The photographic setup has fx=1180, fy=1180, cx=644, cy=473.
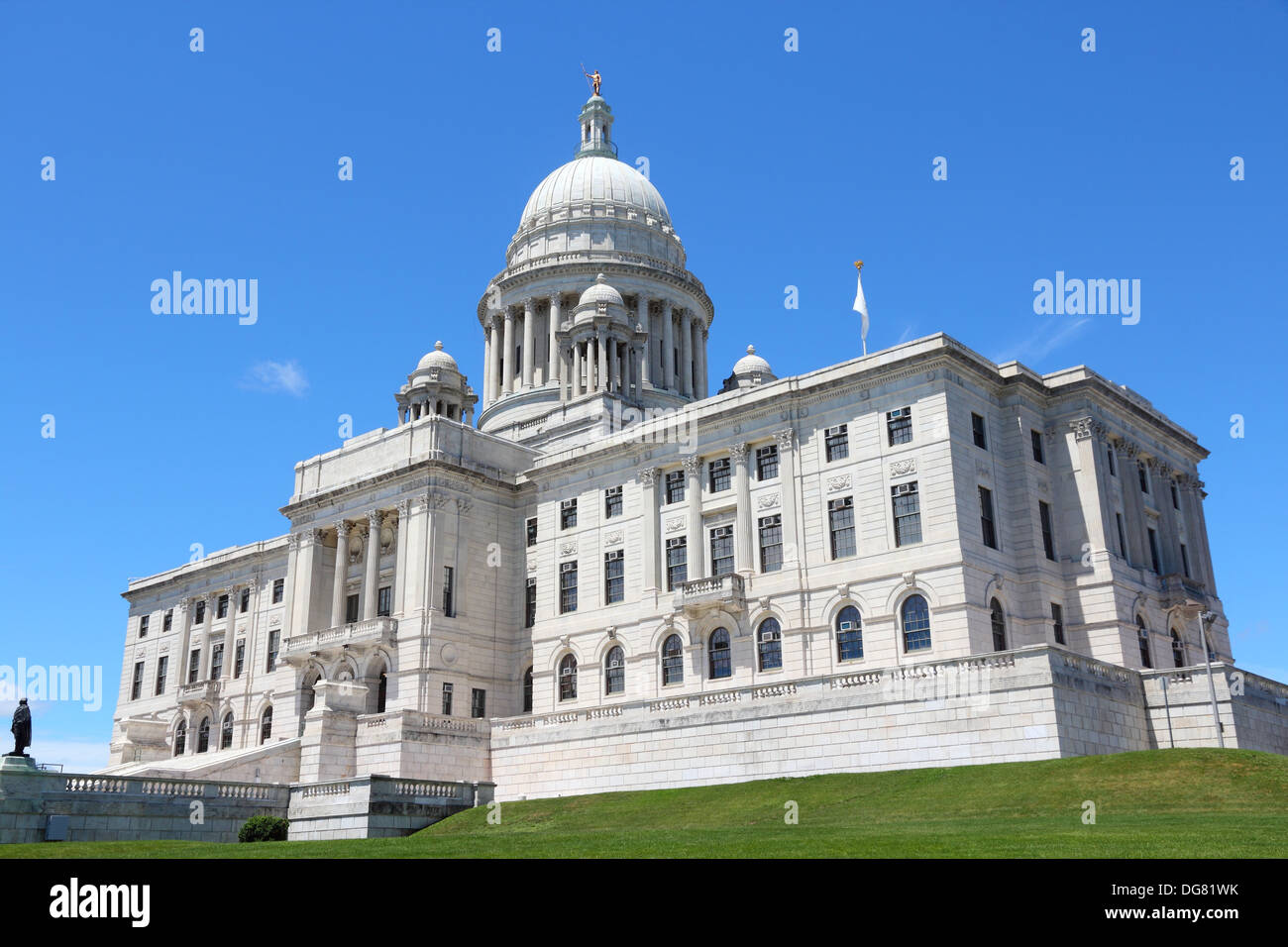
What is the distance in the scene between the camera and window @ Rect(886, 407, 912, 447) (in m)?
47.2

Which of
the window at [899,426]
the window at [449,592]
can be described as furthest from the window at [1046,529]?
the window at [449,592]

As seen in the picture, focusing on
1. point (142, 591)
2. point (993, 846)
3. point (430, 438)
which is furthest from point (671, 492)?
point (142, 591)

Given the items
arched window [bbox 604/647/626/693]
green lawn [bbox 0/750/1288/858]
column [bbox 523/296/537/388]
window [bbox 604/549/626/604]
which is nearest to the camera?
green lawn [bbox 0/750/1288/858]

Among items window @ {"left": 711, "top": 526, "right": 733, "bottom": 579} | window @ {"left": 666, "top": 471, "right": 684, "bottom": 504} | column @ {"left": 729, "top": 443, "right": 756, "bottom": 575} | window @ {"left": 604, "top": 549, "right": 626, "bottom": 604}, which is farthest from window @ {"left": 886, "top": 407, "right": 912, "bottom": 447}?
window @ {"left": 604, "top": 549, "right": 626, "bottom": 604}

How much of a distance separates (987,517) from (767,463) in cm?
976

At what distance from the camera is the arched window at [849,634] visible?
46.4m

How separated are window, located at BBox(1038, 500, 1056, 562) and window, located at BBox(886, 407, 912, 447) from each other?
6627 millimetres

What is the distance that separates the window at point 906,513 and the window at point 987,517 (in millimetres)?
2632

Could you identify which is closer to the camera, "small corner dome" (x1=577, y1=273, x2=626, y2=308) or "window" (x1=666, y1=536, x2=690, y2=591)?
"window" (x1=666, y1=536, x2=690, y2=591)

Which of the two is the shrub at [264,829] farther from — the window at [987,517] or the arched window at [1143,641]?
the arched window at [1143,641]

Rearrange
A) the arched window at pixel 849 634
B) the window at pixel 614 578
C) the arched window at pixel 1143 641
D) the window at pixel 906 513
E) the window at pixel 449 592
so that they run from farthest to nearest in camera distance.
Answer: the window at pixel 449 592 → the window at pixel 614 578 → the arched window at pixel 1143 641 → the arched window at pixel 849 634 → the window at pixel 906 513

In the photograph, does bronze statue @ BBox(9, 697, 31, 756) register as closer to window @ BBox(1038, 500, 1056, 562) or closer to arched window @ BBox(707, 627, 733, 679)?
arched window @ BBox(707, 627, 733, 679)

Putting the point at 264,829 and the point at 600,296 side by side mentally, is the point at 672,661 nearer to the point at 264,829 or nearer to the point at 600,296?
the point at 264,829
